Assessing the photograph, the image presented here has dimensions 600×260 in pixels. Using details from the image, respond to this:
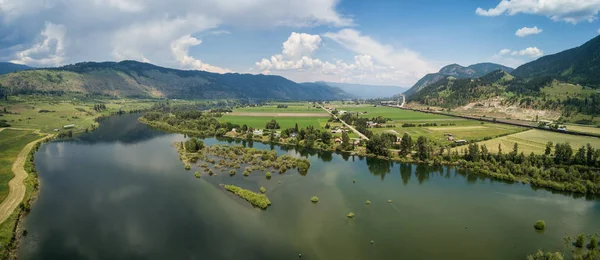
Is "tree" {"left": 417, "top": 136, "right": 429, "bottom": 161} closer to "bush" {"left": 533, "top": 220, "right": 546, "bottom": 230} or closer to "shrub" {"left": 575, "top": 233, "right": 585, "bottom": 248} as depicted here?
"bush" {"left": 533, "top": 220, "right": 546, "bottom": 230}

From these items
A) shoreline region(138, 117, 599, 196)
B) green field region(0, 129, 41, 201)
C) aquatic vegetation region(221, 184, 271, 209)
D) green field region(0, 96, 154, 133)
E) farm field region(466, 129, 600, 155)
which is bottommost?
aquatic vegetation region(221, 184, 271, 209)

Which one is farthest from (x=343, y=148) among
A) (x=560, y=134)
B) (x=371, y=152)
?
(x=560, y=134)

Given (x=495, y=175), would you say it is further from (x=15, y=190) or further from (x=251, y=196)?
(x=15, y=190)

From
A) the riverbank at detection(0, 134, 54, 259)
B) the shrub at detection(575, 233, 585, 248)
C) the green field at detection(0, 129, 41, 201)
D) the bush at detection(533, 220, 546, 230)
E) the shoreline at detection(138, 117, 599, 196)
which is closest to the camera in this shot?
the riverbank at detection(0, 134, 54, 259)

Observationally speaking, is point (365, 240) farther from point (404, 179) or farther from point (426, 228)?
point (404, 179)

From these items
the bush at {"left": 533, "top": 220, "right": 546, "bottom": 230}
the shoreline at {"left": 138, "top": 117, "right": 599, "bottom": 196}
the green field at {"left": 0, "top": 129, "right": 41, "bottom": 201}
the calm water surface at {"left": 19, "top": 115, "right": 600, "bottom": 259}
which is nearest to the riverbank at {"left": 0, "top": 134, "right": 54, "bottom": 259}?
the green field at {"left": 0, "top": 129, "right": 41, "bottom": 201}

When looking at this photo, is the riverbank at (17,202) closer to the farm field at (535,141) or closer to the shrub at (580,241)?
the shrub at (580,241)
